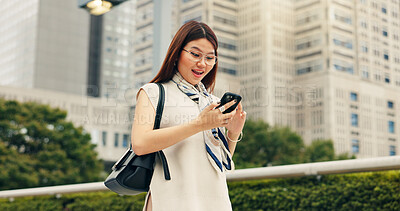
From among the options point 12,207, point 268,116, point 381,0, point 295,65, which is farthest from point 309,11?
point 12,207

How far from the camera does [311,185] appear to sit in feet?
11.5

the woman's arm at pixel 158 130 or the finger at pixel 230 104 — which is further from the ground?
the finger at pixel 230 104

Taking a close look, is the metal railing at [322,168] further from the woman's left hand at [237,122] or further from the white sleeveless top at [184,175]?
the white sleeveless top at [184,175]

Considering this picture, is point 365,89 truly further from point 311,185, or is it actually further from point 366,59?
point 311,185

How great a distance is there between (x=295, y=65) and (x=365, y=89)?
9.97 m

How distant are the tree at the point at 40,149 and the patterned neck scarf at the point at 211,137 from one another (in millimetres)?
25176

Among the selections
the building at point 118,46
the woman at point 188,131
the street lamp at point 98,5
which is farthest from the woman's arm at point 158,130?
the building at point 118,46

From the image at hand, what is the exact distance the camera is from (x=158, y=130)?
1.78 meters

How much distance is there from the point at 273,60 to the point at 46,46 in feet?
113

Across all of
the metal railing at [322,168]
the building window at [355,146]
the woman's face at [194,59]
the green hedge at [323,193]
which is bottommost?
the green hedge at [323,193]

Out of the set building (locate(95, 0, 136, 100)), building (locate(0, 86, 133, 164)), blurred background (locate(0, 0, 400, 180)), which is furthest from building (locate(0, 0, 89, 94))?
building (locate(0, 86, 133, 164))

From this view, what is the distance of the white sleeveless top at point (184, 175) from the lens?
1818 millimetres

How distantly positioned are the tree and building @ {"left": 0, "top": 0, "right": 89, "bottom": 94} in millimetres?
47564

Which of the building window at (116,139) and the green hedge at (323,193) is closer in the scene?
the green hedge at (323,193)
